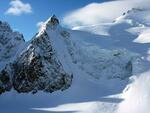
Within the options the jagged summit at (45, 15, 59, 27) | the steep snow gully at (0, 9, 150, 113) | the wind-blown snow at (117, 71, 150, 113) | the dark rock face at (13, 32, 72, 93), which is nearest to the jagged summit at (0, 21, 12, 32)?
the steep snow gully at (0, 9, 150, 113)

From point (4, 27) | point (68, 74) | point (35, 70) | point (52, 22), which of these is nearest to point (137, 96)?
point (68, 74)

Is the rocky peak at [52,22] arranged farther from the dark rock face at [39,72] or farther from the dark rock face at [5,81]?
the dark rock face at [5,81]

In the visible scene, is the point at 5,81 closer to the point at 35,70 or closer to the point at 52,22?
the point at 35,70

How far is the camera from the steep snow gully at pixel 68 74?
58.1 metres

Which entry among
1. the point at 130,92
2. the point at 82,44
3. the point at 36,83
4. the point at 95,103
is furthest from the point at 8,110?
the point at 82,44

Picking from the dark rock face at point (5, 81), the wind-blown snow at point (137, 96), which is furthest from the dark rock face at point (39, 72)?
the wind-blown snow at point (137, 96)

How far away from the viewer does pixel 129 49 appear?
76.2 meters

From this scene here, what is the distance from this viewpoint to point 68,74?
2625 inches

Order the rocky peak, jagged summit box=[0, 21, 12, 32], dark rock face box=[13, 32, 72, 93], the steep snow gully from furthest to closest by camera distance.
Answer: jagged summit box=[0, 21, 12, 32] < the rocky peak < dark rock face box=[13, 32, 72, 93] < the steep snow gully

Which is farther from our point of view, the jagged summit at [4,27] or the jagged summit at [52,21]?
the jagged summit at [4,27]

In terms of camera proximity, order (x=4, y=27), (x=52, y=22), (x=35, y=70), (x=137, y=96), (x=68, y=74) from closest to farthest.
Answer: (x=137, y=96)
(x=35, y=70)
(x=68, y=74)
(x=52, y=22)
(x=4, y=27)

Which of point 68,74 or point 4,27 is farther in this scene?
point 4,27

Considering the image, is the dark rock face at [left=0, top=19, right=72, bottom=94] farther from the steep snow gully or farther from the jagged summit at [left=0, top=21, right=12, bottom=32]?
the jagged summit at [left=0, top=21, right=12, bottom=32]

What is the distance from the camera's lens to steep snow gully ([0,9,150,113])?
58.1 m
